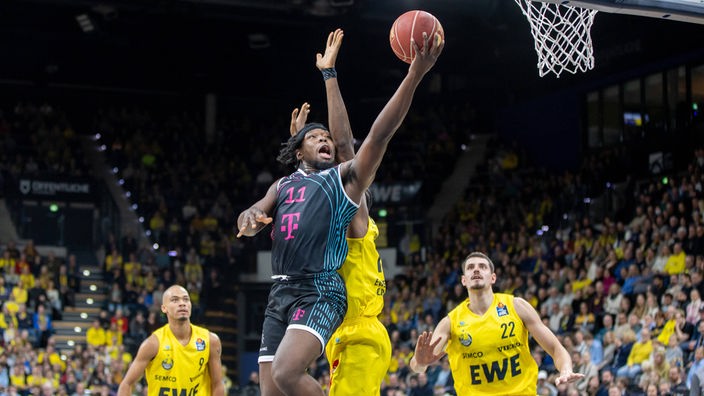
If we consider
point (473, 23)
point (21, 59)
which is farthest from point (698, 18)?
point (21, 59)

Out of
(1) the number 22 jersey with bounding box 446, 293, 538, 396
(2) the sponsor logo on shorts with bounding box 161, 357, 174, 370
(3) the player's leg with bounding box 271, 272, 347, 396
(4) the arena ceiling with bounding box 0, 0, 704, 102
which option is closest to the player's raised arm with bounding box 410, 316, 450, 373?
(1) the number 22 jersey with bounding box 446, 293, 538, 396

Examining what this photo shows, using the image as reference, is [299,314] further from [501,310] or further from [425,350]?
[501,310]

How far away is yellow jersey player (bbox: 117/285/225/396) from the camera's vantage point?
9.81m

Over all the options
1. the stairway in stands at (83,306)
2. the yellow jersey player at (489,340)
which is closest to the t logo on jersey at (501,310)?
the yellow jersey player at (489,340)

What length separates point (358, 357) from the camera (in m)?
7.50

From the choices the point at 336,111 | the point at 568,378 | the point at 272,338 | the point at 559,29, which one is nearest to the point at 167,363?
the point at 272,338

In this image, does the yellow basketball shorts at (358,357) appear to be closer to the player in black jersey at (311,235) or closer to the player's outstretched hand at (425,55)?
the player in black jersey at (311,235)

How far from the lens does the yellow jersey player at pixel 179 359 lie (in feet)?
32.2

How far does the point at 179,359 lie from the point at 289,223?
3.34m

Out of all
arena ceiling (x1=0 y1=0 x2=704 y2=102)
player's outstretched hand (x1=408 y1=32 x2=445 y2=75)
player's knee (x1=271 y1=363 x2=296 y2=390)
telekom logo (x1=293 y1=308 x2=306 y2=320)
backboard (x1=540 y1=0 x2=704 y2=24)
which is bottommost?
player's knee (x1=271 y1=363 x2=296 y2=390)

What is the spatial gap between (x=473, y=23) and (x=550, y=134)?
3.91 m

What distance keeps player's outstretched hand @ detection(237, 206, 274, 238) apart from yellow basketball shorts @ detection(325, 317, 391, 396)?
3.92 feet

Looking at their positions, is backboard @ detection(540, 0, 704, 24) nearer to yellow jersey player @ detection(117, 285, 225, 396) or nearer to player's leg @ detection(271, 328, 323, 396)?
player's leg @ detection(271, 328, 323, 396)

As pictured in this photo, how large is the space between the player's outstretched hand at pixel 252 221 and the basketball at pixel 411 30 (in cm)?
154
